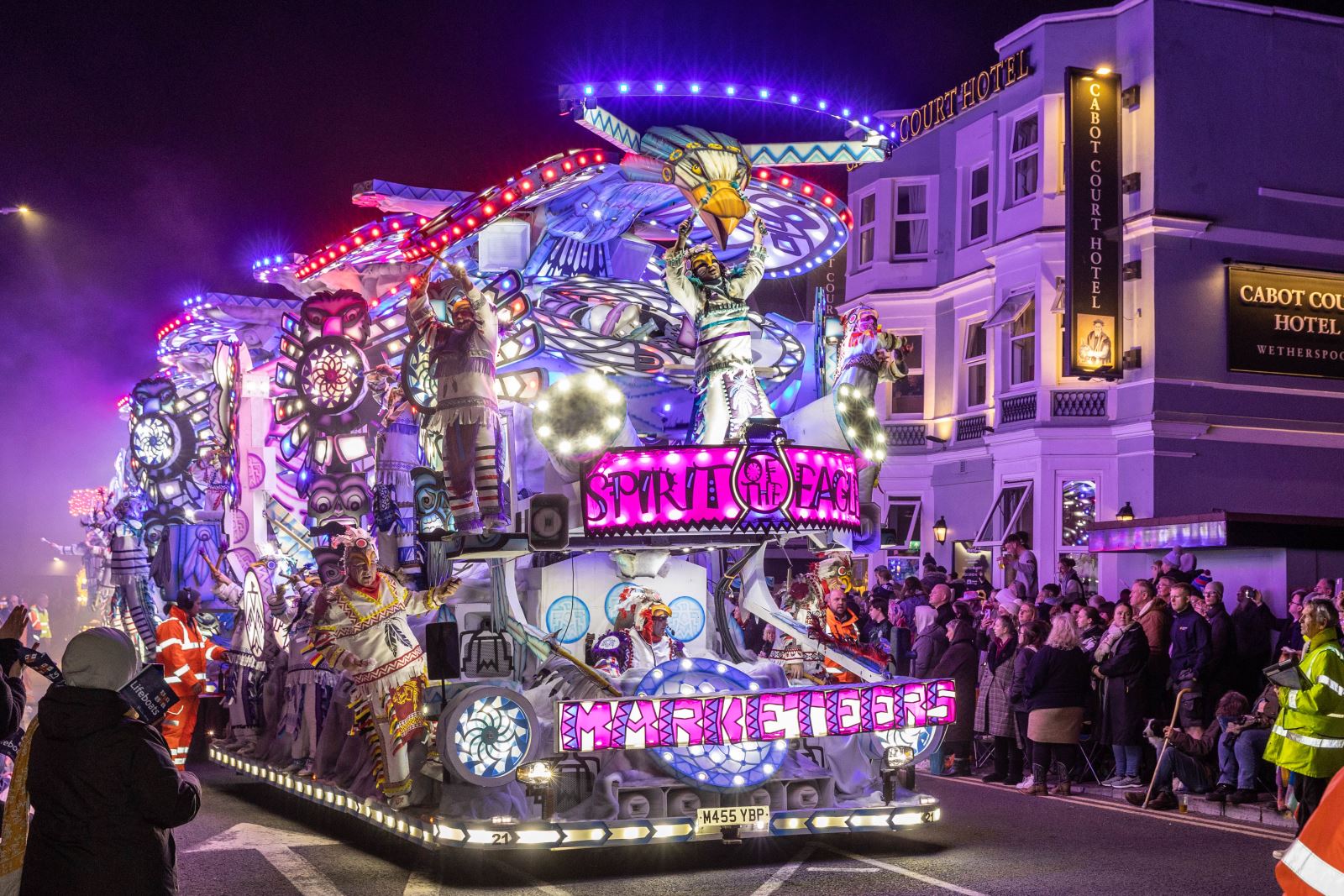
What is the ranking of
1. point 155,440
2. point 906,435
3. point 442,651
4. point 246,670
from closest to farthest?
1. point 442,651
2. point 246,670
3. point 155,440
4. point 906,435

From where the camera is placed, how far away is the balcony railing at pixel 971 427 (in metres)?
30.8

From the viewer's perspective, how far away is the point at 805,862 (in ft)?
35.0

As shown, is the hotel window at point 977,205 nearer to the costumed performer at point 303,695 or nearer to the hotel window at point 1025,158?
the hotel window at point 1025,158

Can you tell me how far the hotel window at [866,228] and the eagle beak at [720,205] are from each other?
22.1 m

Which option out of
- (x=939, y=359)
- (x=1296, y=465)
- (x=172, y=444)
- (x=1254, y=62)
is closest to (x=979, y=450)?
(x=939, y=359)

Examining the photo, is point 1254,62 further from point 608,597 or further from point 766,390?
point 608,597

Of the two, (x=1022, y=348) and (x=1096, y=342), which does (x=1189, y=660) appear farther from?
(x=1022, y=348)

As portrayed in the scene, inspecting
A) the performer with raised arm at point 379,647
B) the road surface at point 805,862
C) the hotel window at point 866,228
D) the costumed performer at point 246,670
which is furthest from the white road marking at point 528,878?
the hotel window at point 866,228

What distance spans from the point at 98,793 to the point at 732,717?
5.43m

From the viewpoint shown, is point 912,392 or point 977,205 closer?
point 977,205

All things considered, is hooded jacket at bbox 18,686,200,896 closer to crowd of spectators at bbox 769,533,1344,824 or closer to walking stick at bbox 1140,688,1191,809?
crowd of spectators at bbox 769,533,1344,824

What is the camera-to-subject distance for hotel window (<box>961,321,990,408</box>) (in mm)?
31672

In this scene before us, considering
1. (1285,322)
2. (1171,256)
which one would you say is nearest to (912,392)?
(1171,256)

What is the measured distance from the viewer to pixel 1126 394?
2730 centimetres
